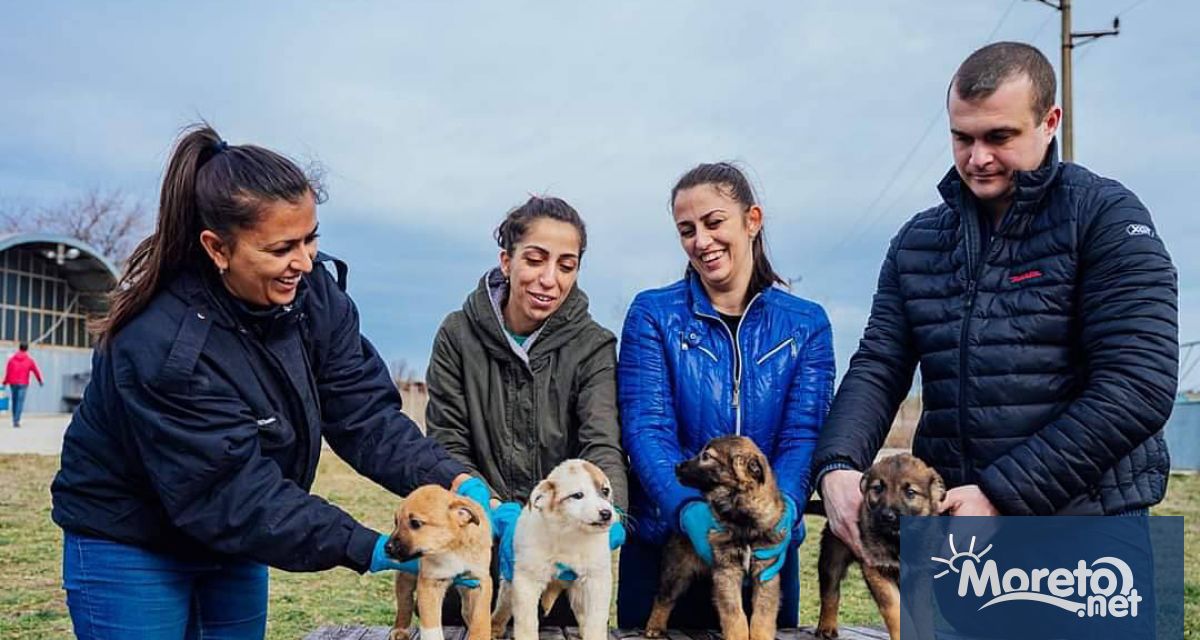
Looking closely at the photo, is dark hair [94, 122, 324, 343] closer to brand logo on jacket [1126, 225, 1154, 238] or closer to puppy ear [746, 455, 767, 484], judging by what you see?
puppy ear [746, 455, 767, 484]

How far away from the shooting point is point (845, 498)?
12.9ft

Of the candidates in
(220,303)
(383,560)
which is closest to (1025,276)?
(383,560)

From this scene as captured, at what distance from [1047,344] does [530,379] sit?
2.19 m

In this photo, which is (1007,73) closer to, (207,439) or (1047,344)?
(1047,344)

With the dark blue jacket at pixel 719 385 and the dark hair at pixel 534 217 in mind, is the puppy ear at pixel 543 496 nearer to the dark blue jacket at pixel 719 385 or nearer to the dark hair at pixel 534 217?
the dark blue jacket at pixel 719 385

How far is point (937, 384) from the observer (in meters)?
3.72

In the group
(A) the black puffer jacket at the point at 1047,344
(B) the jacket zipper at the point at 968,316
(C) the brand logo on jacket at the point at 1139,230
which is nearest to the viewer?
(A) the black puffer jacket at the point at 1047,344

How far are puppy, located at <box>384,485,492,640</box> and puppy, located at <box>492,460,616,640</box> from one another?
16 cm

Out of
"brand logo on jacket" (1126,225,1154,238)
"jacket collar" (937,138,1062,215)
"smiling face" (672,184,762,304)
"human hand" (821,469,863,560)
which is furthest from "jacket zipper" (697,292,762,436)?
"brand logo on jacket" (1126,225,1154,238)

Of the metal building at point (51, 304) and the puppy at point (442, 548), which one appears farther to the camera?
the metal building at point (51, 304)

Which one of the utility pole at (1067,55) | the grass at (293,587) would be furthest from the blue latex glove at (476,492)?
the utility pole at (1067,55)

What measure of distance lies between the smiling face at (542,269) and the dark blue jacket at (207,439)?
101cm

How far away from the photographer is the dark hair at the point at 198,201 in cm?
355

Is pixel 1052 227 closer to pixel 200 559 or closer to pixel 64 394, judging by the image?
pixel 200 559
